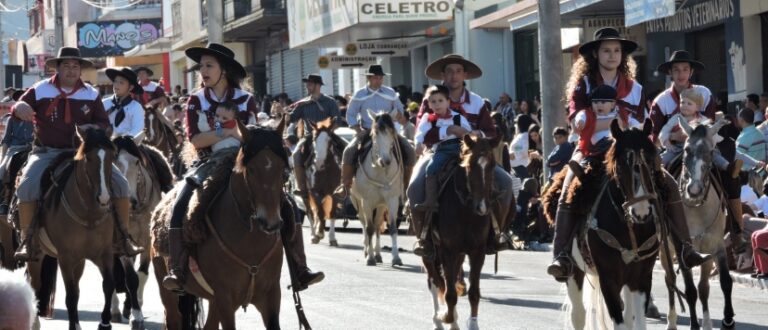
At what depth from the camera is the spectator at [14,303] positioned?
4340 millimetres

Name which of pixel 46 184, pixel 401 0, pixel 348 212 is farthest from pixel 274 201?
pixel 401 0

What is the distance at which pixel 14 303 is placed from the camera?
4348mm

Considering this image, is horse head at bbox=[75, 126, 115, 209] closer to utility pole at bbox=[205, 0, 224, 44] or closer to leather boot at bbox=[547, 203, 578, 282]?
leather boot at bbox=[547, 203, 578, 282]

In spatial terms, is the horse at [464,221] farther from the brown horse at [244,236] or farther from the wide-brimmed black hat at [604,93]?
the brown horse at [244,236]

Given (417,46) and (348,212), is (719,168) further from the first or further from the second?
(417,46)

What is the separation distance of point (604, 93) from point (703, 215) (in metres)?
3.06

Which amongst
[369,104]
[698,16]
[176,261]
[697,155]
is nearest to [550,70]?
[369,104]

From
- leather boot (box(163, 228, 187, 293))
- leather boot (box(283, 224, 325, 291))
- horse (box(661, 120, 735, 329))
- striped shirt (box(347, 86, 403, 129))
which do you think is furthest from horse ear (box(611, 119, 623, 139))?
striped shirt (box(347, 86, 403, 129))

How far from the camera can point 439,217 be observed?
13547 millimetres

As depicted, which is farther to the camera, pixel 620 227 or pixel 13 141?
pixel 13 141

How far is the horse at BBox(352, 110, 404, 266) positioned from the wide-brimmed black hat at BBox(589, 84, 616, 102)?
8.78 meters

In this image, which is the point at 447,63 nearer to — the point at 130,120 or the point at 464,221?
the point at 464,221

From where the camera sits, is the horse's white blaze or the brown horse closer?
the brown horse

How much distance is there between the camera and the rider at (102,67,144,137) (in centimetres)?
1736
